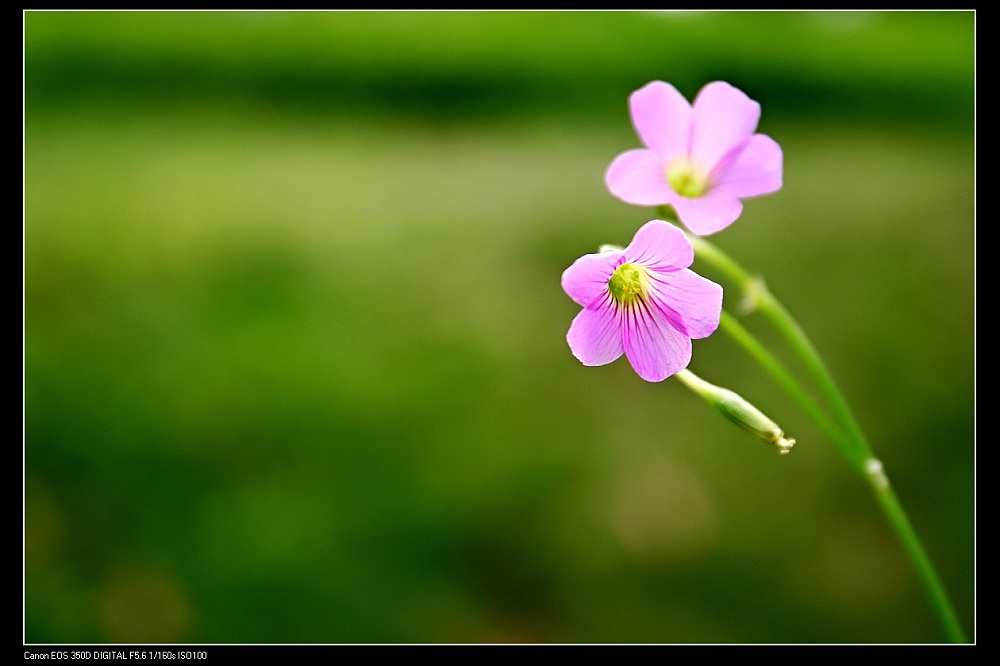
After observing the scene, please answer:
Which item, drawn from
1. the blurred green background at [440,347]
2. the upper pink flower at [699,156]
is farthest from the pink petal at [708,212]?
the blurred green background at [440,347]

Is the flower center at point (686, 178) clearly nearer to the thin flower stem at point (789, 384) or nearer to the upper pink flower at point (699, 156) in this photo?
the upper pink flower at point (699, 156)

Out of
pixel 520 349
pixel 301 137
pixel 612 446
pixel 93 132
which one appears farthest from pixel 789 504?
pixel 93 132

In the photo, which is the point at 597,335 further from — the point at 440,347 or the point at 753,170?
the point at 440,347

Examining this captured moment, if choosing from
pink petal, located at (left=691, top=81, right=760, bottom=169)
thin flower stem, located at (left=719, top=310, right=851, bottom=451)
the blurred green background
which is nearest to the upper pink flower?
pink petal, located at (left=691, top=81, right=760, bottom=169)

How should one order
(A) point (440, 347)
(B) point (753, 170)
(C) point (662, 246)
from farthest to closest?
(A) point (440, 347)
(B) point (753, 170)
(C) point (662, 246)

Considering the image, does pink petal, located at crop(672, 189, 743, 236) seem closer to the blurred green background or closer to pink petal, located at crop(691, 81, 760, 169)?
pink petal, located at crop(691, 81, 760, 169)

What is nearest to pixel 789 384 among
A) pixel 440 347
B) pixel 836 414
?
pixel 836 414
